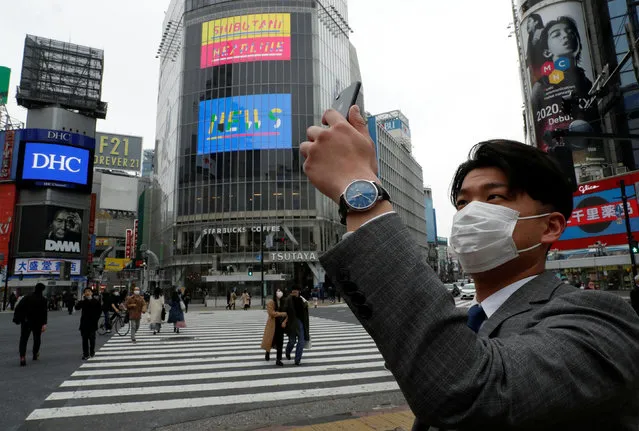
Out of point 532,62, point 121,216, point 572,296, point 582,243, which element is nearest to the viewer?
point 572,296

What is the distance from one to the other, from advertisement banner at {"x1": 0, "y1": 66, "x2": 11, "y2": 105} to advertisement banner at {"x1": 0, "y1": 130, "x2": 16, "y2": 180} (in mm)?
13888

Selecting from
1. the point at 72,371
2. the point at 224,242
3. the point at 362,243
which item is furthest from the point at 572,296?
the point at 224,242

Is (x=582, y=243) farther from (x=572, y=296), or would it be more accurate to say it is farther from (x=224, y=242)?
(x=572, y=296)

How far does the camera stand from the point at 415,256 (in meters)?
0.89

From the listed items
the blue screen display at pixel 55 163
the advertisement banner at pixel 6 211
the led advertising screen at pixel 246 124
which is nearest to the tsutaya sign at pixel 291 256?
the led advertising screen at pixel 246 124

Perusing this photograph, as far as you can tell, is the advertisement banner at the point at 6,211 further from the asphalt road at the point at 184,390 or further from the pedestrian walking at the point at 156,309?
the asphalt road at the point at 184,390

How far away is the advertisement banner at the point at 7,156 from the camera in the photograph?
50.0 metres

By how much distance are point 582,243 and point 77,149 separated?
58864 mm

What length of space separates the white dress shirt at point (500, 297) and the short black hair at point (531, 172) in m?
0.27

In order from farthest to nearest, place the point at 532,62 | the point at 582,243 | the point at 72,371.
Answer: the point at 532,62 < the point at 582,243 < the point at 72,371

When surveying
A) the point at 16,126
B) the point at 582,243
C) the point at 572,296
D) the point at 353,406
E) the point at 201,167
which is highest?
the point at 16,126

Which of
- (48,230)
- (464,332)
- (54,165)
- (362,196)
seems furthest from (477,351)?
(54,165)

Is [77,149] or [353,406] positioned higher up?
[77,149]

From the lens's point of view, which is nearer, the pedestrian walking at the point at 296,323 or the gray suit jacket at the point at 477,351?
the gray suit jacket at the point at 477,351
